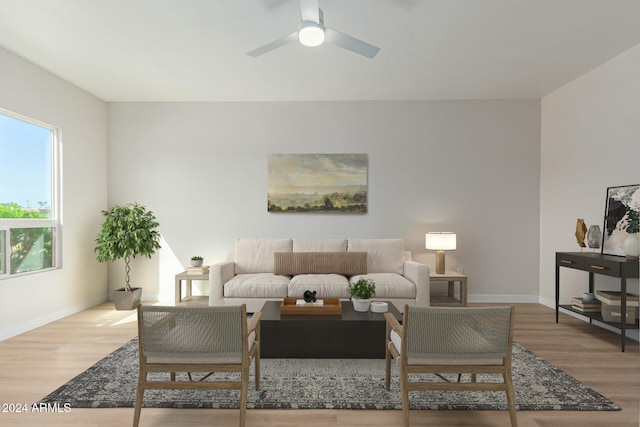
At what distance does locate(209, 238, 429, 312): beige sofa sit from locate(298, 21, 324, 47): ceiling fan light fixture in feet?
8.13

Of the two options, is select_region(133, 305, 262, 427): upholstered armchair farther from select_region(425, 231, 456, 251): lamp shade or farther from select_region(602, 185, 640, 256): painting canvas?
select_region(602, 185, 640, 256): painting canvas

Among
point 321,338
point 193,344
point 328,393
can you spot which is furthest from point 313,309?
point 193,344

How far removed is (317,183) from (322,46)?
2075 mm

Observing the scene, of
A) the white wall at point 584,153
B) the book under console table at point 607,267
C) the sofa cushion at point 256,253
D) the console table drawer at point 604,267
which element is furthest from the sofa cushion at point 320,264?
the white wall at point 584,153

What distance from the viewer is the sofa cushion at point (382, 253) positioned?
194 inches

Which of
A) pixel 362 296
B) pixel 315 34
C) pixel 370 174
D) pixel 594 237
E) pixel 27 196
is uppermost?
pixel 315 34

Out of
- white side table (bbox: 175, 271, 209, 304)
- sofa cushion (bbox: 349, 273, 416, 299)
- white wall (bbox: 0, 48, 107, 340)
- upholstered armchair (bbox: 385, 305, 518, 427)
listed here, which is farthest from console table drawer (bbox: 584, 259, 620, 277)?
white wall (bbox: 0, 48, 107, 340)

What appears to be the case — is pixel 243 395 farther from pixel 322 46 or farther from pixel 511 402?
pixel 322 46

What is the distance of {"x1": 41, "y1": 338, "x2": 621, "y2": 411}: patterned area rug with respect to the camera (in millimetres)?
2414

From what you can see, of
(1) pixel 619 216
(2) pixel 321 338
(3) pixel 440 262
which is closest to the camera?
(2) pixel 321 338

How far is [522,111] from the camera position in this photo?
5.39 m

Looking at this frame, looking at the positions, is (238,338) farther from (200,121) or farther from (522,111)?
(522,111)

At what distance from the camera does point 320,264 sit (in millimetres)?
4809

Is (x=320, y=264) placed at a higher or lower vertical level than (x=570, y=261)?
lower
